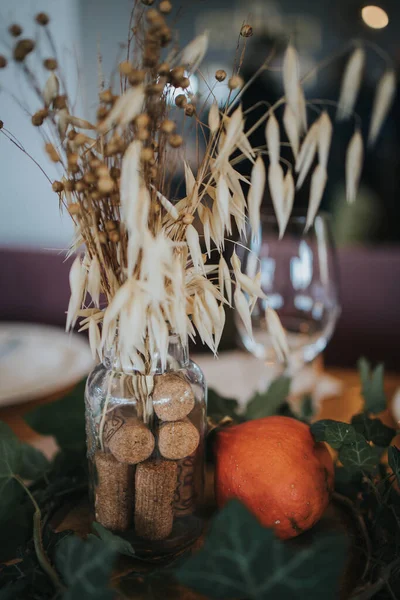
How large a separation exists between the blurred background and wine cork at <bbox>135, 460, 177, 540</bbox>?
89cm

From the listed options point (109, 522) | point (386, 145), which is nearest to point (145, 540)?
point (109, 522)

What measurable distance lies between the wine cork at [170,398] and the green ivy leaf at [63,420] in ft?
0.53

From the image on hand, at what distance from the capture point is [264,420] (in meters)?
0.38

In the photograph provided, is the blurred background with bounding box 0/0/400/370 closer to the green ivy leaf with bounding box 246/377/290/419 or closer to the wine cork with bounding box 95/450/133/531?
the green ivy leaf with bounding box 246/377/290/419

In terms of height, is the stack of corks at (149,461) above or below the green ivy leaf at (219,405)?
above

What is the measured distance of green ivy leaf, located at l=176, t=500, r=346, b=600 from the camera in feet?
0.74

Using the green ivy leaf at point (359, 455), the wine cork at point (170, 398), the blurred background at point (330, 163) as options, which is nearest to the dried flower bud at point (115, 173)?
the wine cork at point (170, 398)

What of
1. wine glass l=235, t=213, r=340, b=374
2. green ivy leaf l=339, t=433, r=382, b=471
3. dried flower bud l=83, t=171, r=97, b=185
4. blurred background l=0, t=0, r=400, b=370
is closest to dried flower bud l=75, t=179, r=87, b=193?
dried flower bud l=83, t=171, r=97, b=185

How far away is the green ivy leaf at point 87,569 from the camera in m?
0.24

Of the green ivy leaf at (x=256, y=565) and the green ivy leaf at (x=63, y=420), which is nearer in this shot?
the green ivy leaf at (x=256, y=565)

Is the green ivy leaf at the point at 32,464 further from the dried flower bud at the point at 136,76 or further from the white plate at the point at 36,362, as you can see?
the dried flower bud at the point at 136,76

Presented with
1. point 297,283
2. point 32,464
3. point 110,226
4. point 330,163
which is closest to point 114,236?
point 110,226

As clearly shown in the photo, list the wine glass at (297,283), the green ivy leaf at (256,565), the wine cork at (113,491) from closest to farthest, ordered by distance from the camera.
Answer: the green ivy leaf at (256,565)
the wine cork at (113,491)
the wine glass at (297,283)

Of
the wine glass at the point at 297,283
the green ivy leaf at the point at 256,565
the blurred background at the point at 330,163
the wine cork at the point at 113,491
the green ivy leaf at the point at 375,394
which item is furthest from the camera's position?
the blurred background at the point at 330,163
